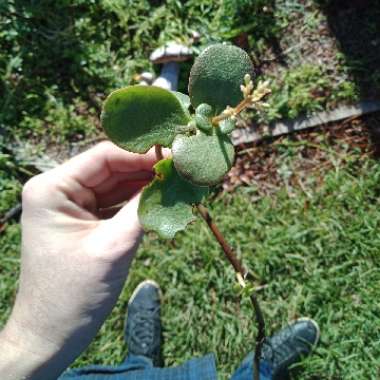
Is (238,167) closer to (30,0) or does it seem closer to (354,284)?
(354,284)

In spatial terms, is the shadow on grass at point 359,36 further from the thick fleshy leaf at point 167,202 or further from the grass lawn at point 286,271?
the thick fleshy leaf at point 167,202

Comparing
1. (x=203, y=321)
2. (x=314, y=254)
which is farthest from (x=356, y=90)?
(x=203, y=321)

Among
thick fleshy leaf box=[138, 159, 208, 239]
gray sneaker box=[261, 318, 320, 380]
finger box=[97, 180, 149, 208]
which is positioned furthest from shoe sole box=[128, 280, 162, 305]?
thick fleshy leaf box=[138, 159, 208, 239]

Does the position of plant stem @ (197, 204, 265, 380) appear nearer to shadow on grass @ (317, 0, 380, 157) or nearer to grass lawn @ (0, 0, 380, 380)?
grass lawn @ (0, 0, 380, 380)

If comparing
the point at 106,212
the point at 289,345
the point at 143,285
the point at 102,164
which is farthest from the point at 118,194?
the point at 289,345

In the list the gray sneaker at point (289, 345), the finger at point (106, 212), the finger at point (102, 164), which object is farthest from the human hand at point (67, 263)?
the gray sneaker at point (289, 345)

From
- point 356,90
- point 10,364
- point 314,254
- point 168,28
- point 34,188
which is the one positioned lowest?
point 314,254

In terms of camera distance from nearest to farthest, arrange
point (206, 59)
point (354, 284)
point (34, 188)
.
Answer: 1. point (206, 59)
2. point (34, 188)
3. point (354, 284)

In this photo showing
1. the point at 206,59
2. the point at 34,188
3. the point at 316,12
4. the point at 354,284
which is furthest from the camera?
the point at 316,12
